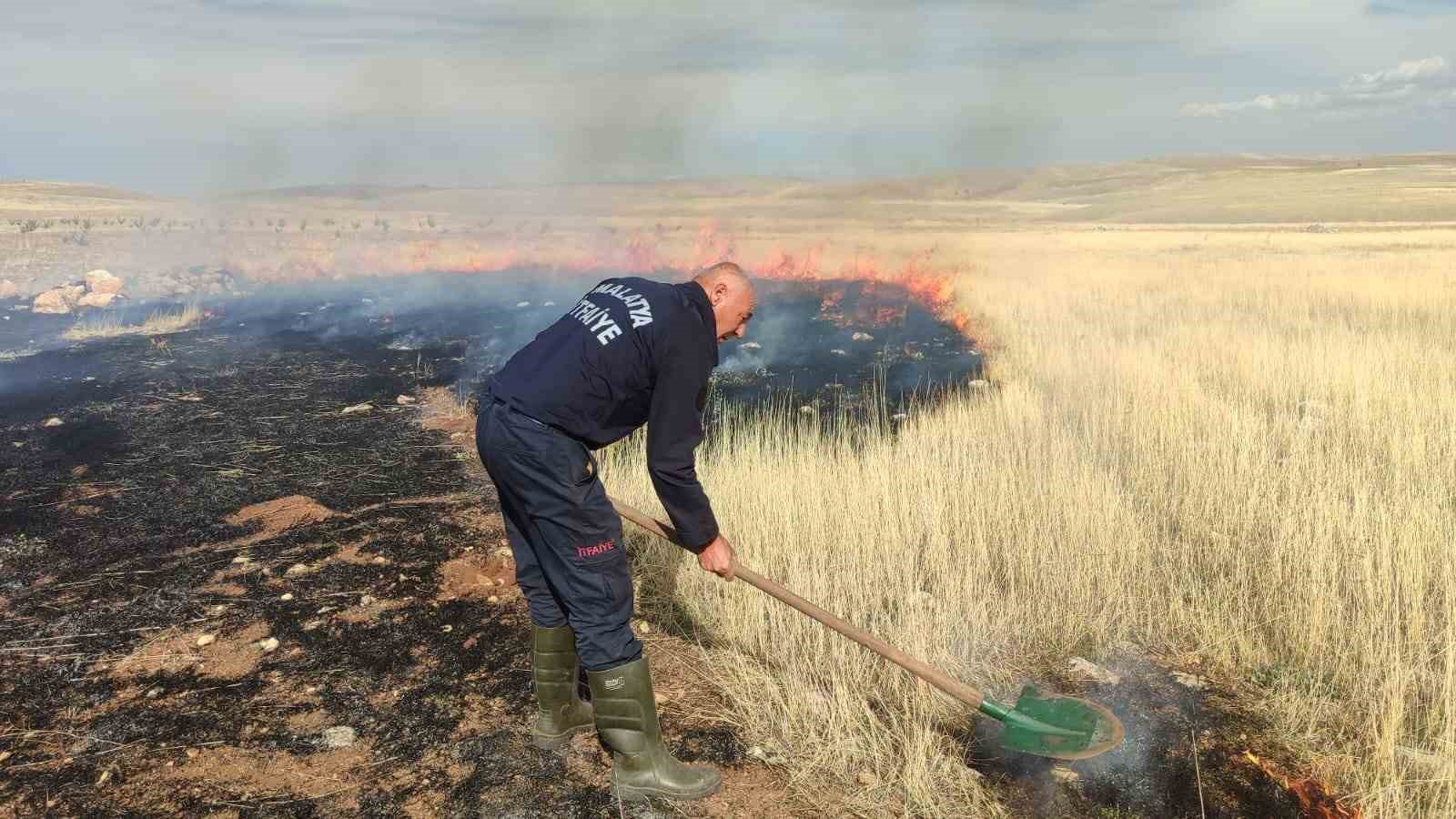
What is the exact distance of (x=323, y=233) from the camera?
35.1 meters

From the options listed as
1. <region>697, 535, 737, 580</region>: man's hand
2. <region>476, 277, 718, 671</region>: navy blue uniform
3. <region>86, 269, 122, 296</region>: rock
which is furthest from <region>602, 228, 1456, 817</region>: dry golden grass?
<region>86, 269, 122, 296</region>: rock

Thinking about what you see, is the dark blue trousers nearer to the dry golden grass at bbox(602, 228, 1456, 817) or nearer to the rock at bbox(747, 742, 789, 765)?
the rock at bbox(747, 742, 789, 765)

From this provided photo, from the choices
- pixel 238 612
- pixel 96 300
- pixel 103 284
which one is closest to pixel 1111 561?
pixel 238 612

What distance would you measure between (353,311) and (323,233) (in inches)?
899

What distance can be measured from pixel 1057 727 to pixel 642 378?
1.80 metres

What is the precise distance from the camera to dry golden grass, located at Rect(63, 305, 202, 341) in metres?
12.6

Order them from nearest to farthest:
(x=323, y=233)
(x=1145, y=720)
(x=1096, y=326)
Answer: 1. (x=1145, y=720)
2. (x=1096, y=326)
3. (x=323, y=233)

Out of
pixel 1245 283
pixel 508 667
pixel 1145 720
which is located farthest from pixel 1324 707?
pixel 1245 283

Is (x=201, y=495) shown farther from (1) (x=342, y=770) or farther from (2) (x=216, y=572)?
(1) (x=342, y=770)

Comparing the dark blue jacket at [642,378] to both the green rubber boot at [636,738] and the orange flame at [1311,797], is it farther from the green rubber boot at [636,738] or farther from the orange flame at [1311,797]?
the orange flame at [1311,797]

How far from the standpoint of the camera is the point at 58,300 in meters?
15.1

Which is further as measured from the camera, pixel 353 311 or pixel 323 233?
pixel 323 233

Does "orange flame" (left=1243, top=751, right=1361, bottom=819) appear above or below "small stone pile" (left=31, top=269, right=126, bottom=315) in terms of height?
below

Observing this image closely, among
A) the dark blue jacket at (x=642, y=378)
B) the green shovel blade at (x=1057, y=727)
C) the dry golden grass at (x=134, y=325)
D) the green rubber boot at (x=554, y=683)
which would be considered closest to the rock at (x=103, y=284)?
the dry golden grass at (x=134, y=325)
